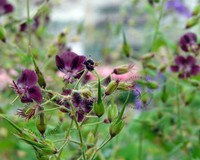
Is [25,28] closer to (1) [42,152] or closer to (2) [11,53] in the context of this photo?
(2) [11,53]

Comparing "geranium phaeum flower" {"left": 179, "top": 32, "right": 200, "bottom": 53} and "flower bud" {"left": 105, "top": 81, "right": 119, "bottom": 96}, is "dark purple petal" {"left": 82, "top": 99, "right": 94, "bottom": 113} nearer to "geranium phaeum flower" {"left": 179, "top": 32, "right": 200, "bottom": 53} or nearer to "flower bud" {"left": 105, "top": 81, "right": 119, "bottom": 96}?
"flower bud" {"left": 105, "top": 81, "right": 119, "bottom": 96}

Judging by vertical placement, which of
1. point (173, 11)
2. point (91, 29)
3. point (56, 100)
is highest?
point (56, 100)

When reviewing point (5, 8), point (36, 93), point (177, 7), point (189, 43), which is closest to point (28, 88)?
point (36, 93)

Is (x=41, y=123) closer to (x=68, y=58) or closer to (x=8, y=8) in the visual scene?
(x=68, y=58)

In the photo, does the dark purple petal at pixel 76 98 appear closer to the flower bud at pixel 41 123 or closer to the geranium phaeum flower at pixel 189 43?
the flower bud at pixel 41 123

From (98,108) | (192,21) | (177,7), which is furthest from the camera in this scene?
(177,7)

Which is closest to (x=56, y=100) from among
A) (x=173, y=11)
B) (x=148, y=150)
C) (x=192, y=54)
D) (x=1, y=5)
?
(x=192, y=54)

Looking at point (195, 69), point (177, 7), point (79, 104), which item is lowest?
point (177, 7)
